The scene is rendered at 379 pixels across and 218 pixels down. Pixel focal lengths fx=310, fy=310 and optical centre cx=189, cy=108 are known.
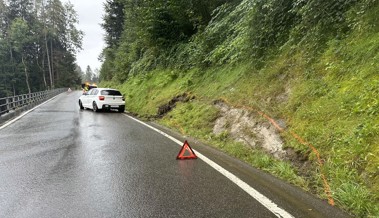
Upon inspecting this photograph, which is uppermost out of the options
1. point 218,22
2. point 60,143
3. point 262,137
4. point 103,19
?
point 103,19

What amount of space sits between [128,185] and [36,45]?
283 feet

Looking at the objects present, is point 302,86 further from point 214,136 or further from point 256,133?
point 214,136

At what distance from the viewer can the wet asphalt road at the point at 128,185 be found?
4.10 m

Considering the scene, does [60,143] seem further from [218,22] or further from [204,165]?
[218,22]

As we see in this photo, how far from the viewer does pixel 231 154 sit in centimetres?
748

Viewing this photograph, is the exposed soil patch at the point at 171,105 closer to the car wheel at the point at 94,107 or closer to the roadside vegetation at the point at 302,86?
the roadside vegetation at the point at 302,86

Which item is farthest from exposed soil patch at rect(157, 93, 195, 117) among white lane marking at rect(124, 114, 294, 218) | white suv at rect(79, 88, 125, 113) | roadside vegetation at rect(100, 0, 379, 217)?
white lane marking at rect(124, 114, 294, 218)

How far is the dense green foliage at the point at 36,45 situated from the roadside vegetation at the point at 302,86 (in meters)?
62.6

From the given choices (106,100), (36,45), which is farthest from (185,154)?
(36,45)

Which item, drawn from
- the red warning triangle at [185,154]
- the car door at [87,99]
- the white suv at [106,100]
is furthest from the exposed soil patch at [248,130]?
the car door at [87,99]

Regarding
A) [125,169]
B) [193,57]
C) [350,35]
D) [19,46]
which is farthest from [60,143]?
[19,46]

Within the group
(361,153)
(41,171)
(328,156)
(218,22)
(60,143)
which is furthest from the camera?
(218,22)

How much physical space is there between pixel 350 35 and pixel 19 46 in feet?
251

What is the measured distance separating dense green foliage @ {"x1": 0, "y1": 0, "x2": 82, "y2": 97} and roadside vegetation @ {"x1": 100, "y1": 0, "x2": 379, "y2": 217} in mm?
62607
